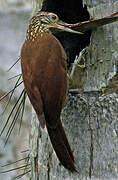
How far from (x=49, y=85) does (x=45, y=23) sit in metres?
0.59

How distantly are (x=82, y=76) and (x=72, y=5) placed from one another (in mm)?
826

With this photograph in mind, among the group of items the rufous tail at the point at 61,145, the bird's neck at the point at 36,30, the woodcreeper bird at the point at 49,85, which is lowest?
the rufous tail at the point at 61,145

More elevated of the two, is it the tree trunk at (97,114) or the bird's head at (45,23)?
the bird's head at (45,23)

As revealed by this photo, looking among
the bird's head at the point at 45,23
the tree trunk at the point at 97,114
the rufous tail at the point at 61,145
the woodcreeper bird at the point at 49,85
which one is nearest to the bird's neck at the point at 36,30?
the bird's head at the point at 45,23

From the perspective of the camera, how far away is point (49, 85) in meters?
2.24

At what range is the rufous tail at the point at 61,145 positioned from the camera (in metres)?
2.30

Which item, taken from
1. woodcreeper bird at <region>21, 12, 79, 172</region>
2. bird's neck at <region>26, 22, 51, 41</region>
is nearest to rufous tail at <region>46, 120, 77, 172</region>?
woodcreeper bird at <region>21, 12, 79, 172</region>

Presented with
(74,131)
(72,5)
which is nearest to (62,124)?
(74,131)

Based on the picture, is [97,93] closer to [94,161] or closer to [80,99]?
[80,99]

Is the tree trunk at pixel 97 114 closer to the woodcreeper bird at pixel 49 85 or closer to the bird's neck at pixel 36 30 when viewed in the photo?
the woodcreeper bird at pixel 49 85

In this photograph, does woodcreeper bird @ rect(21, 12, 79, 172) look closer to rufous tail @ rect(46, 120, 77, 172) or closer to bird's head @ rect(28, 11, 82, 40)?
rufous tail @ rect(46, 120, 77, 172)

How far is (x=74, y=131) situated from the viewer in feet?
7.88

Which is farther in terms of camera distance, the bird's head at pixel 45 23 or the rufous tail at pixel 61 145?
the bird's head at pixel 45 23

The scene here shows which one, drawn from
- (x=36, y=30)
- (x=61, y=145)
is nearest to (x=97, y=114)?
(x=61, y=145)
